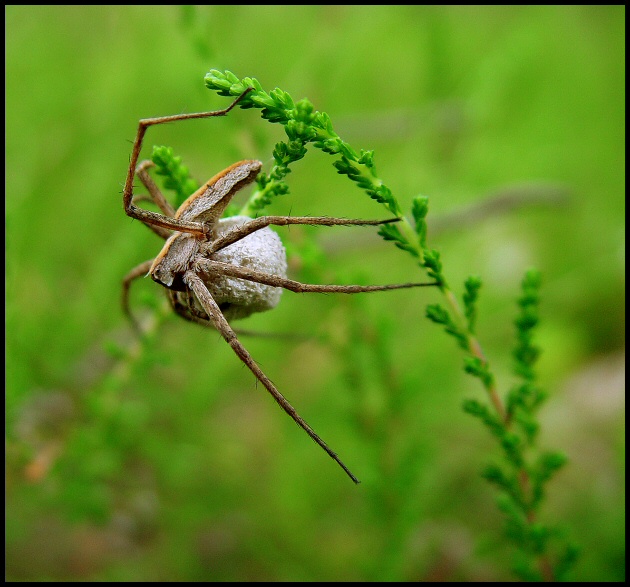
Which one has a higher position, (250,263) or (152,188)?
(152,188)

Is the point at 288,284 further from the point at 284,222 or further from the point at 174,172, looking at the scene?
the point at 174,172

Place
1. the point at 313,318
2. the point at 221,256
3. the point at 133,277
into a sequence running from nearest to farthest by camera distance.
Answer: the point at 221,256 < the point at 133,277 < the point at 313,318

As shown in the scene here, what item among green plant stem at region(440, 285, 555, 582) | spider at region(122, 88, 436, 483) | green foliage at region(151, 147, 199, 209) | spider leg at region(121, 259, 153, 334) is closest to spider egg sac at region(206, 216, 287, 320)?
spider at region(122, 88, 436, 483)

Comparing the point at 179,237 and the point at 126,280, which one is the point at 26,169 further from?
the point at 179,237

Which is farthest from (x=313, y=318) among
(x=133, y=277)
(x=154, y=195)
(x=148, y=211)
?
(x=148, y=211)

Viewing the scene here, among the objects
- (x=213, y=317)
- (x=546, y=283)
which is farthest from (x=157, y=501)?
(x=546, y=283)

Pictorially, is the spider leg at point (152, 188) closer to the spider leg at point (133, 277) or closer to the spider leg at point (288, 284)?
the spider leg at point (133, 277)
